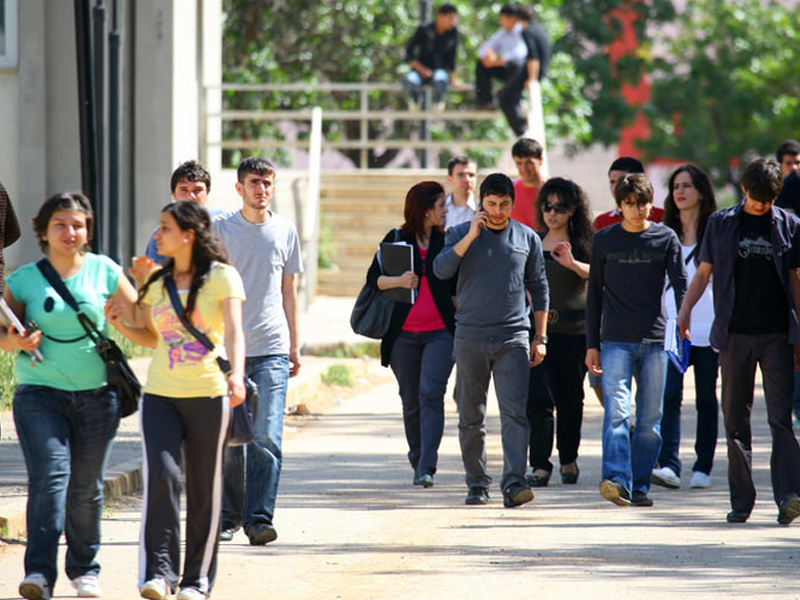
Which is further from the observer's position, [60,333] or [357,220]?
[357,220]

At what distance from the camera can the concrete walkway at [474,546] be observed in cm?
677

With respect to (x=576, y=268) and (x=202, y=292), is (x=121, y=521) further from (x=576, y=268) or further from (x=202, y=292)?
(x=576, y=268)

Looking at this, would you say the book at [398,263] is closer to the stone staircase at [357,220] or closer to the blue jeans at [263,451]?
the blue jeans at [263,451]

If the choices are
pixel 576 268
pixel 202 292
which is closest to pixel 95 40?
pixel 576 268

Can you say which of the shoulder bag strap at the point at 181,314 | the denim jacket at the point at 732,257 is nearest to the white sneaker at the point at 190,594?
the shoulder bag strap at the point at 181,314

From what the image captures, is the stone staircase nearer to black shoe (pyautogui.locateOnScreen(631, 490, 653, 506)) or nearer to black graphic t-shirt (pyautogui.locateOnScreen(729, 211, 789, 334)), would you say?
black shoe (pyautogui.locateOnScreen(631, 490, 653, 506))

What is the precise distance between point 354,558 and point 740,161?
4319 centimetres

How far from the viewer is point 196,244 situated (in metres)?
6.34

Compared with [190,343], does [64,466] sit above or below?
below

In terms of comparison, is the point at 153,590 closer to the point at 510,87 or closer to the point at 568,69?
the point at 510,87

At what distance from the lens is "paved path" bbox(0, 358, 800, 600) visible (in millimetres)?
6770

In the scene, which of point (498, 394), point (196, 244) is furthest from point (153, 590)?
point (498, 394)

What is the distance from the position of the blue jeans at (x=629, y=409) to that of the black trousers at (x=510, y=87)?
13579 millimetres

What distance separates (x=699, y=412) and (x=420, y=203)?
2.19 meters
